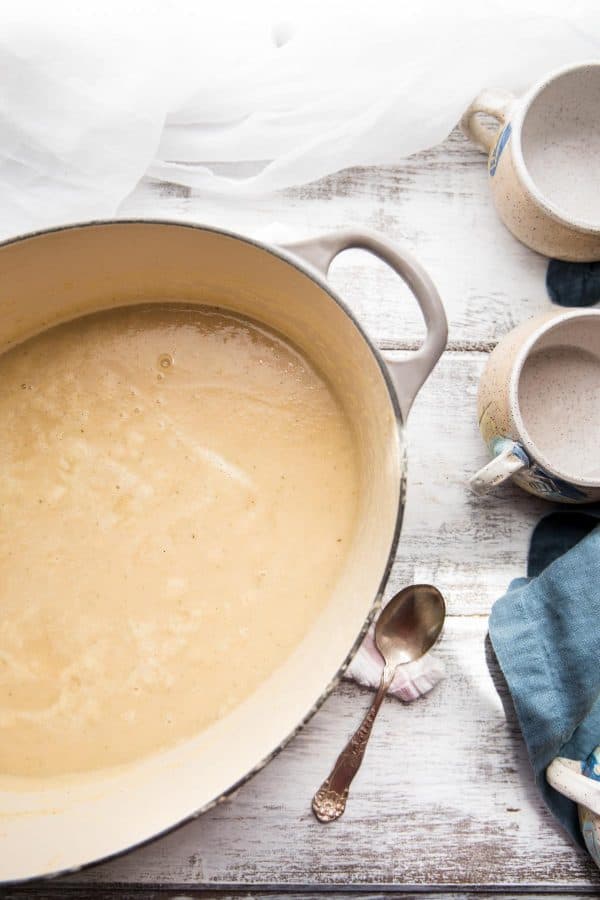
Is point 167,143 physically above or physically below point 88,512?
above

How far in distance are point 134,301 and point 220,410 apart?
0.14 m

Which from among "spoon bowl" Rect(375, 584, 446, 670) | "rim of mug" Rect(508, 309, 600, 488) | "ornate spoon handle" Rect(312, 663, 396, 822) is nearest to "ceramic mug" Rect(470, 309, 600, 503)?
"rim of mug" Rect(508, 309, 600, 488)

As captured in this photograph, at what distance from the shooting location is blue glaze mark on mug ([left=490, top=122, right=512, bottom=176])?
0.73 m

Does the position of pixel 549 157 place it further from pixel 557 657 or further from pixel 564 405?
pixel 557 657

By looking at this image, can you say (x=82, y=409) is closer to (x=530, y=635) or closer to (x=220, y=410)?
(x=220, y=410)

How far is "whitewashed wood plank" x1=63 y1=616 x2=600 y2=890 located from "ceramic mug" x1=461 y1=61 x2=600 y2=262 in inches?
15.5

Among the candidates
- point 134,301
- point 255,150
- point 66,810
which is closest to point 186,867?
point 66,810

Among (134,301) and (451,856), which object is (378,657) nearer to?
(451,856)

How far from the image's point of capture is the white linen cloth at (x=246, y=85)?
0.78m

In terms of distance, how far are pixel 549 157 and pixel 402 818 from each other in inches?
26.3

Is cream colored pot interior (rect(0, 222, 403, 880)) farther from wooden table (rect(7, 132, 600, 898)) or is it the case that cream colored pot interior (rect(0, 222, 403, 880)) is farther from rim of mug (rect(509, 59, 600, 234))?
rim of mug (rect(509, 59, 600, 234))

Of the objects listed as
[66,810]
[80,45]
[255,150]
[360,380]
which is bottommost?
[66,810]

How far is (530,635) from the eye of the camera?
0.75m

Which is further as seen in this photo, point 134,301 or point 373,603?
point 134,301
